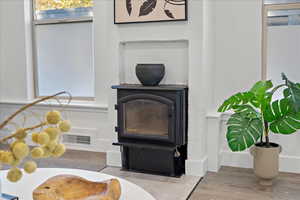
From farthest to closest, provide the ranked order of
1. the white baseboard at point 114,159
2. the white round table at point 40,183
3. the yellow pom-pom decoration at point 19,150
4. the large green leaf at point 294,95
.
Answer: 1. the white baseboard at point 114,159
2. the large green leaf at point 294,95
3. the white round table at point 40,183
4. the yellow pom-pom decoration at point 19,150

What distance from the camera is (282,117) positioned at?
9.63 feet

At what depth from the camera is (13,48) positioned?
14.8ft

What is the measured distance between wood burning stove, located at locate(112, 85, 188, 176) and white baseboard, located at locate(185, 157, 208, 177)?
0.25 ft

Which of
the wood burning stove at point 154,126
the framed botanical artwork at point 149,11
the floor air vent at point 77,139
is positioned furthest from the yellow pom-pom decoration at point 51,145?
the floor air vent at point 77,139

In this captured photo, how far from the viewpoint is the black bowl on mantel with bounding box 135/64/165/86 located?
3.31 meters

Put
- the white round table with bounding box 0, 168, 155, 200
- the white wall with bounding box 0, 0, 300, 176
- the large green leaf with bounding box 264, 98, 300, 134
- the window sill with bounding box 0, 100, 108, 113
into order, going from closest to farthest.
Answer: the white round table with bounding box 0, 168, 155, 200
the large green leaf with bounding box 264, 98, 300, 134
the white wall with bounding box 0, 0, 300, 176
the window sill with bounding box 0, 100, 108, 113

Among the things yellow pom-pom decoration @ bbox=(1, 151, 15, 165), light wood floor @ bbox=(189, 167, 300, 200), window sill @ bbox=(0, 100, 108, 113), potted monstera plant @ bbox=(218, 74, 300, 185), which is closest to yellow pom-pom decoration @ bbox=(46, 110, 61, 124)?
yellow pom-pom decoration @ bbox=(1, 151, 15, 165)

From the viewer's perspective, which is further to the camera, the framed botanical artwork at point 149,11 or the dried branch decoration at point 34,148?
the framed botanical artwork at point 149,11

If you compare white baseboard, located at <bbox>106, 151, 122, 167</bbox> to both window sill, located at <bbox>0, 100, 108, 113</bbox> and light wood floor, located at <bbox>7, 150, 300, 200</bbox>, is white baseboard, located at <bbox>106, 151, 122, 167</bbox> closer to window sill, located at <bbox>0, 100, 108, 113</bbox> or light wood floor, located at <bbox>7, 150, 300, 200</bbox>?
light wood floor, located at <bbox>7, 150, 300, 200</bbox>

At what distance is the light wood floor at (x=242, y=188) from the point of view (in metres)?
2.79

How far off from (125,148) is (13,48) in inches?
87.6

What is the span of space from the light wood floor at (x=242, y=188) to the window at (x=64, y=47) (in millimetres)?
1946

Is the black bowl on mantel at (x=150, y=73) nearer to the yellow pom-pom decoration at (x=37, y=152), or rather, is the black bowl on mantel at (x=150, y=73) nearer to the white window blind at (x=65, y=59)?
the white window blind at (x=65, y=59)

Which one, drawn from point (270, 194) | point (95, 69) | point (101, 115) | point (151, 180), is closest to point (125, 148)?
point (151, 180)
